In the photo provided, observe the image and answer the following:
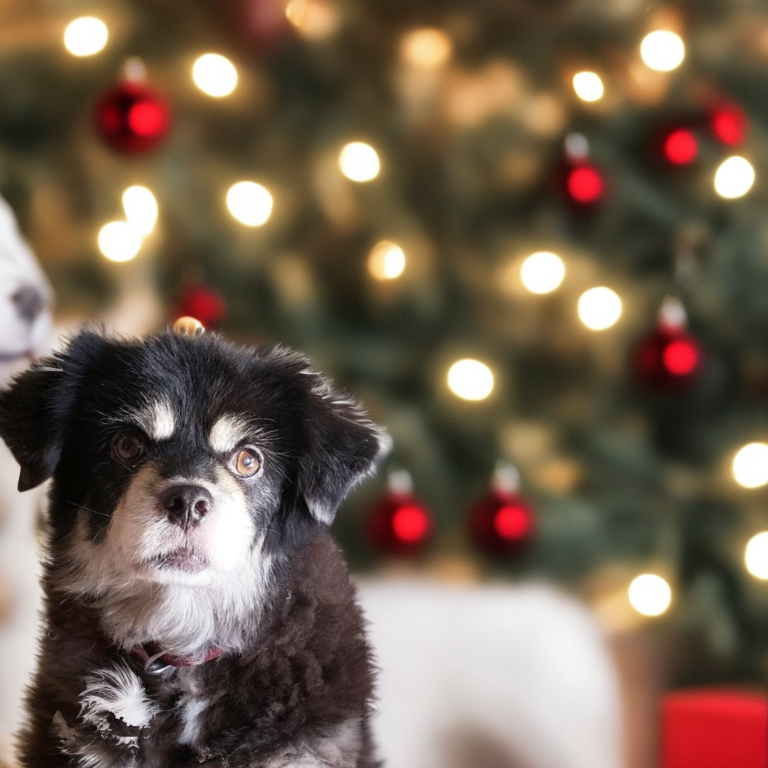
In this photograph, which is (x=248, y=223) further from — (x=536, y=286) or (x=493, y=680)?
(x=493, y=680)

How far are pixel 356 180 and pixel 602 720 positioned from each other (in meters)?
1.70

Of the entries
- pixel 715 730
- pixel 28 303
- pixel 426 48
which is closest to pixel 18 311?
pixel 28 303

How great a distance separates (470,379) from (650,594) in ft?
2.56

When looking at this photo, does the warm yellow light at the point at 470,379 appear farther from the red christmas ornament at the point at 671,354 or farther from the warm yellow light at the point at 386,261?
the red christmas ornament at the point at 671,354

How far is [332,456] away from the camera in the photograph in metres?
1.51

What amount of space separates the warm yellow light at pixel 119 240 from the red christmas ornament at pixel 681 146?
1.54 metres

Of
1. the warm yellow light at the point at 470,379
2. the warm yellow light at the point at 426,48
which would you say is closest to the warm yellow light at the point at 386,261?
the warm yellow light at the point at 470,379

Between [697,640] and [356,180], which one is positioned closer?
[697,640]

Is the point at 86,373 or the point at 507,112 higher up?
the point at 507,112

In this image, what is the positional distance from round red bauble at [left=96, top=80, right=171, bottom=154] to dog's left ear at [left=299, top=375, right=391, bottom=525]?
131 centimetres

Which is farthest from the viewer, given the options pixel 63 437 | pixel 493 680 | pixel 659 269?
pixel 659 269

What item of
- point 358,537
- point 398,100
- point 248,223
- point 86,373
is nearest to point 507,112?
point 398,100

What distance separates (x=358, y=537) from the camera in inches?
102

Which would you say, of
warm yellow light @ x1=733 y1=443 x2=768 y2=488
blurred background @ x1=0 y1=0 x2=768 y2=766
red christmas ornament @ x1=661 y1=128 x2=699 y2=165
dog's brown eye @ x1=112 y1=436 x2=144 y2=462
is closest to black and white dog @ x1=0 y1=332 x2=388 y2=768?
dog's brown eye @ x1=112 y1=436 x2=144 y2=462
